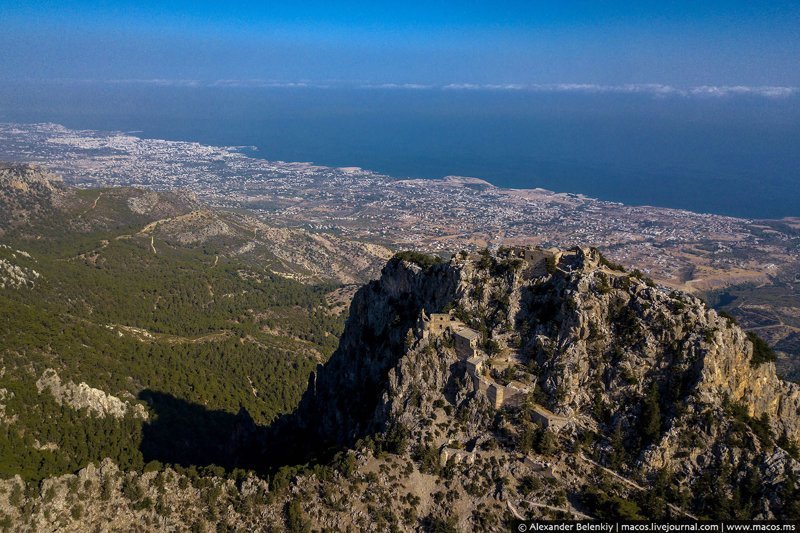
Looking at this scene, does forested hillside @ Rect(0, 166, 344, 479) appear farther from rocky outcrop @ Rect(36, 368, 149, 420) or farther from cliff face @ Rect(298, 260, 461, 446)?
cliff face @ Rect(298, 260, 461, 446)

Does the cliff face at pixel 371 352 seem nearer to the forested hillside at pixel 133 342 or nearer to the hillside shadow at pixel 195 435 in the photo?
the hillside shadow at pixel 195 435

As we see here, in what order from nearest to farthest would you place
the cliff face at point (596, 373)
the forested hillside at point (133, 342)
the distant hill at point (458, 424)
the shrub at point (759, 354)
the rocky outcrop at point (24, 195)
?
the distant hill at point (458, 424), the cliff face at point (596, 373), the shrub at point (759, 354), the forested hillside at point (133, 342), the rocky outcrop at point (24, 195)

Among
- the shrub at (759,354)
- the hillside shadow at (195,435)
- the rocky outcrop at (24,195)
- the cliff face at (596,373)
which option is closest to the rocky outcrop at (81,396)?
the hillside shadow at (195,435)

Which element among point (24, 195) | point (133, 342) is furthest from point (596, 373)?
point (24, 195)

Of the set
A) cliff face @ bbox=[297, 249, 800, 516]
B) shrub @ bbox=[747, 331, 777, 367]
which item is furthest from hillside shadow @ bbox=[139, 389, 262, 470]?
shrub @ bbox=[747, 331, 777, 367]

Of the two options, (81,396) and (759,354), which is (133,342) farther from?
(759,354)

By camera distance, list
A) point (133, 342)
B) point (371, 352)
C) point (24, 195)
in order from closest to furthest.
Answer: point (371, 352), point (133, 342), point (24, 195)
